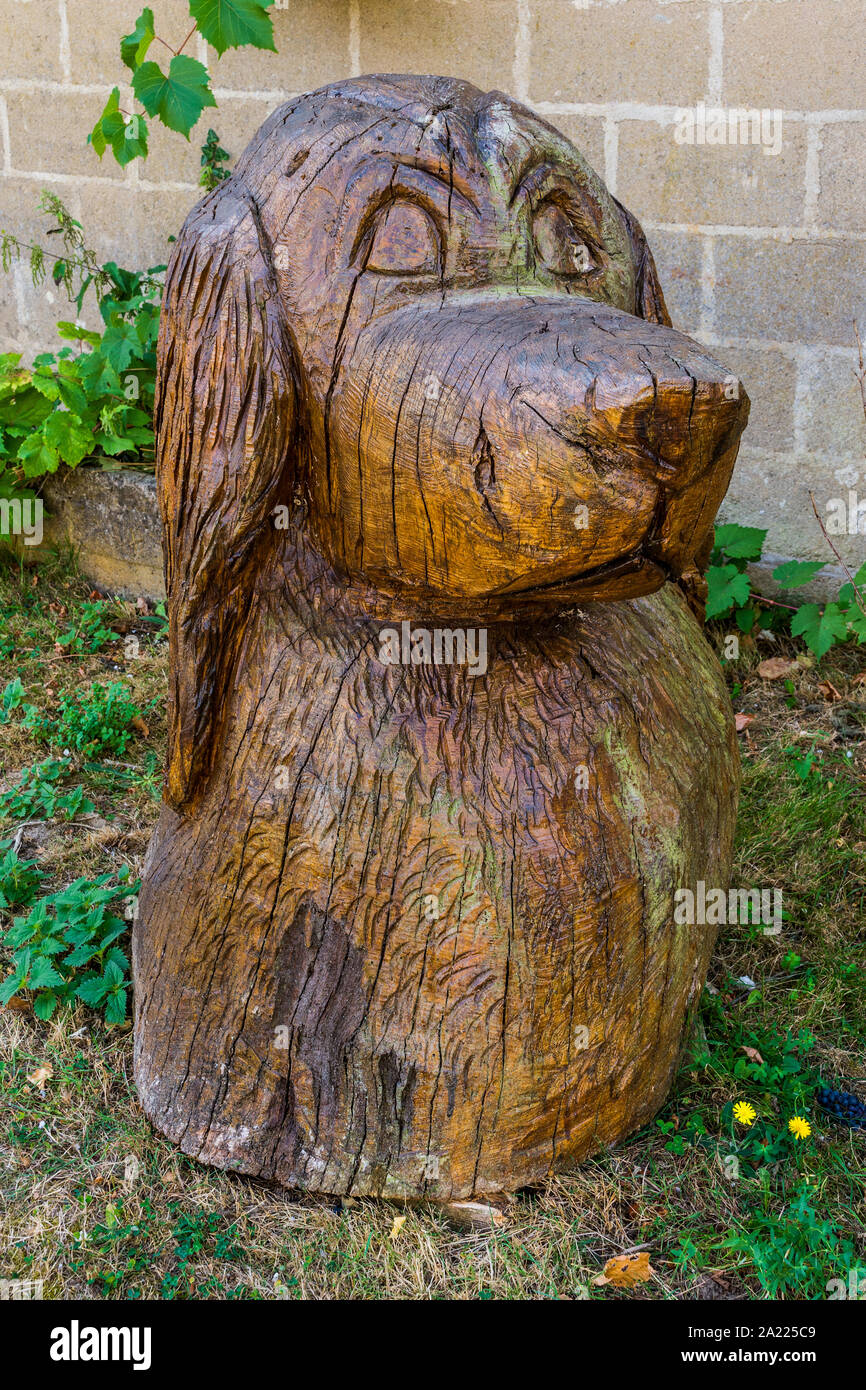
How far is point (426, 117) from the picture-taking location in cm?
200

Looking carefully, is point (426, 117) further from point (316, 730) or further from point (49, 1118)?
point (49, 1118)

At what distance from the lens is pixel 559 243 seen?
2090 mm

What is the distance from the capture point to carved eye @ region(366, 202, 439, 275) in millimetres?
1944

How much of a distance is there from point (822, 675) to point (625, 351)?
9.55 ft

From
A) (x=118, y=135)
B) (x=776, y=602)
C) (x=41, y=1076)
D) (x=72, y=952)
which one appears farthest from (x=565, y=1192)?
(x=118, y=135)

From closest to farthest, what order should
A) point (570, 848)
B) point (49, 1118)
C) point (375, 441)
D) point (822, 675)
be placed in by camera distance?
point (375, 441) → point (570, 848) → point (49, 1118) → point (822, 675)

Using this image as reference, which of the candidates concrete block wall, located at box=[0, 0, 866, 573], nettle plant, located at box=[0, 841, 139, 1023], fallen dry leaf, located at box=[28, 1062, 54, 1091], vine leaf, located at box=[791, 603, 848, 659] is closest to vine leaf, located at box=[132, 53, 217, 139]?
concrete block wall, located at box=[0, 0, 866, 573]

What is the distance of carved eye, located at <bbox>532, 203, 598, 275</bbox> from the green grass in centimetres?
159

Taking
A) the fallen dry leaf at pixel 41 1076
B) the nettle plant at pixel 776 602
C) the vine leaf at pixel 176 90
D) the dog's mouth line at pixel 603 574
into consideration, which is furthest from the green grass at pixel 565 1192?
the vine leaf at pixel 176 90

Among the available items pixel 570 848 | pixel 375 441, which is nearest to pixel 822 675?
pixel 570 848

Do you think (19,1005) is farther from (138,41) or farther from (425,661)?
(138,41)

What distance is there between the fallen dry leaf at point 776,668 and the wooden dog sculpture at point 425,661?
1978 millimetres

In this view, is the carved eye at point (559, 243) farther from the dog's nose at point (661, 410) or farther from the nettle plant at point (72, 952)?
the nettle plant at point (72, 952)

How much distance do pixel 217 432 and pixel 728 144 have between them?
109 inches
